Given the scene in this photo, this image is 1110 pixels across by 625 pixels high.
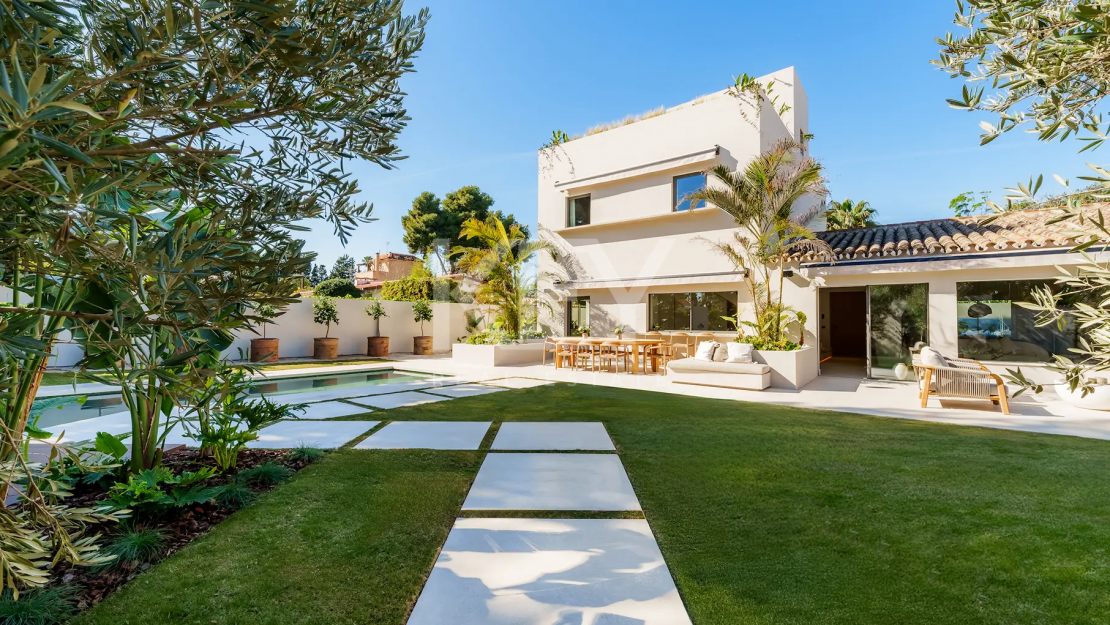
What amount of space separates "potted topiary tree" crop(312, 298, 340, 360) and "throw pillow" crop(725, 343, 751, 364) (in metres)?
15.9

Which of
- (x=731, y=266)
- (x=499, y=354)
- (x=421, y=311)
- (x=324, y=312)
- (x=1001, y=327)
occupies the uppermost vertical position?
(x=731, y=266)

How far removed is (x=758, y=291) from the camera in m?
14.1

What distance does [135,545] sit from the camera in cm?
294

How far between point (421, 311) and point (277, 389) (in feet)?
44.8

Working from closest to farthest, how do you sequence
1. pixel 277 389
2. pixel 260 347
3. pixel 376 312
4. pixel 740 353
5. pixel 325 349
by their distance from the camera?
pixel 277 389 → pixel 740 353 → pixel 260 347 → pixel 325 349 → pixel 376 312

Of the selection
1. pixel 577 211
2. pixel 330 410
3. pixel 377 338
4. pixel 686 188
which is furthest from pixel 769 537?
pixel 377 338

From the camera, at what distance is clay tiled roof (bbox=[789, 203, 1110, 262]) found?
10.7 metres

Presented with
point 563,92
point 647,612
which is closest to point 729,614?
point 647,612

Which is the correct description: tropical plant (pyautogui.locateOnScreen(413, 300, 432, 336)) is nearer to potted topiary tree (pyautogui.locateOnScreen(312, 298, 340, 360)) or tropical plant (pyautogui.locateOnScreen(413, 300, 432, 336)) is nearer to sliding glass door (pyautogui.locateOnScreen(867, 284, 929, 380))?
potted topiary tree (pyautogui.locateOnScreen(312, 298, 340, 360))

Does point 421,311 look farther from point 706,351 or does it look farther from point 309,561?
point 309,561

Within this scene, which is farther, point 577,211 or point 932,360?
point 577,211

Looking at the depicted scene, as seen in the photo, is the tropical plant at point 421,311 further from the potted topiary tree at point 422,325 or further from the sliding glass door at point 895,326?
the sliding glass door at point 895,326

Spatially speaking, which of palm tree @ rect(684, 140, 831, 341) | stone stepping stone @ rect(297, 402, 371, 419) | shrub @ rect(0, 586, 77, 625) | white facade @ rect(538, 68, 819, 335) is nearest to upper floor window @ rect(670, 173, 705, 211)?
white facade @ rect(538, 68, 819, 335)

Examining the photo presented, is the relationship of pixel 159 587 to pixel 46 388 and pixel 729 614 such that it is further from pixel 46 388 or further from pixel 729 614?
pixel 46 388
